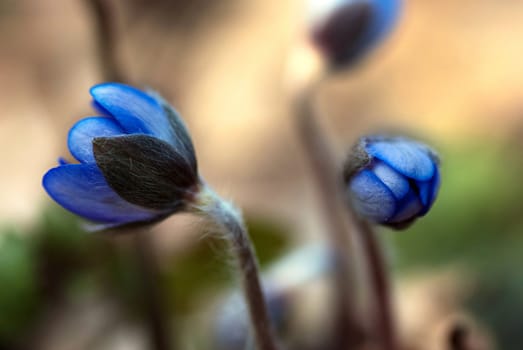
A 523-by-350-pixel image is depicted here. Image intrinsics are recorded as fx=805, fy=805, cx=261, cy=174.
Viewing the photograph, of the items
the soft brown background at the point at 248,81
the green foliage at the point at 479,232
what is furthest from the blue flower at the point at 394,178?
the soft brown background at the point at 248,81

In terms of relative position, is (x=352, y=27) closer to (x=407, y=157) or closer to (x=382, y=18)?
(x=382, y=18)

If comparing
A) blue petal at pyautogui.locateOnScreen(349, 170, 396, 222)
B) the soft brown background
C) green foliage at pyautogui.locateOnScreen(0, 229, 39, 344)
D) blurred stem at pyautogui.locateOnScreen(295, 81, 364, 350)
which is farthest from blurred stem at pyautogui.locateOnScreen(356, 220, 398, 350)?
the soft brown background

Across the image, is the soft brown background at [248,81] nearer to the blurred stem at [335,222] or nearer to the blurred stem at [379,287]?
the blurred stem at [335,222]

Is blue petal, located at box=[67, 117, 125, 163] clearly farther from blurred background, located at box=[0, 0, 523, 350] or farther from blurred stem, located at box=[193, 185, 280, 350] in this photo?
blurred background, located at box=[0, 0, 523, 350]

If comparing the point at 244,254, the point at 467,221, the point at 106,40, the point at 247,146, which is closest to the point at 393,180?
the point at 244,254

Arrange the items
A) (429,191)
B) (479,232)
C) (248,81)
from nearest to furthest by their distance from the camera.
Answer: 1. (429,191)
2. (479,232)
3. (248,81)

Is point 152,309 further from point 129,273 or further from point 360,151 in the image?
point 360,151

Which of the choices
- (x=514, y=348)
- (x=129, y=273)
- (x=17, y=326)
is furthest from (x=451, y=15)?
(x=17, y=326)
